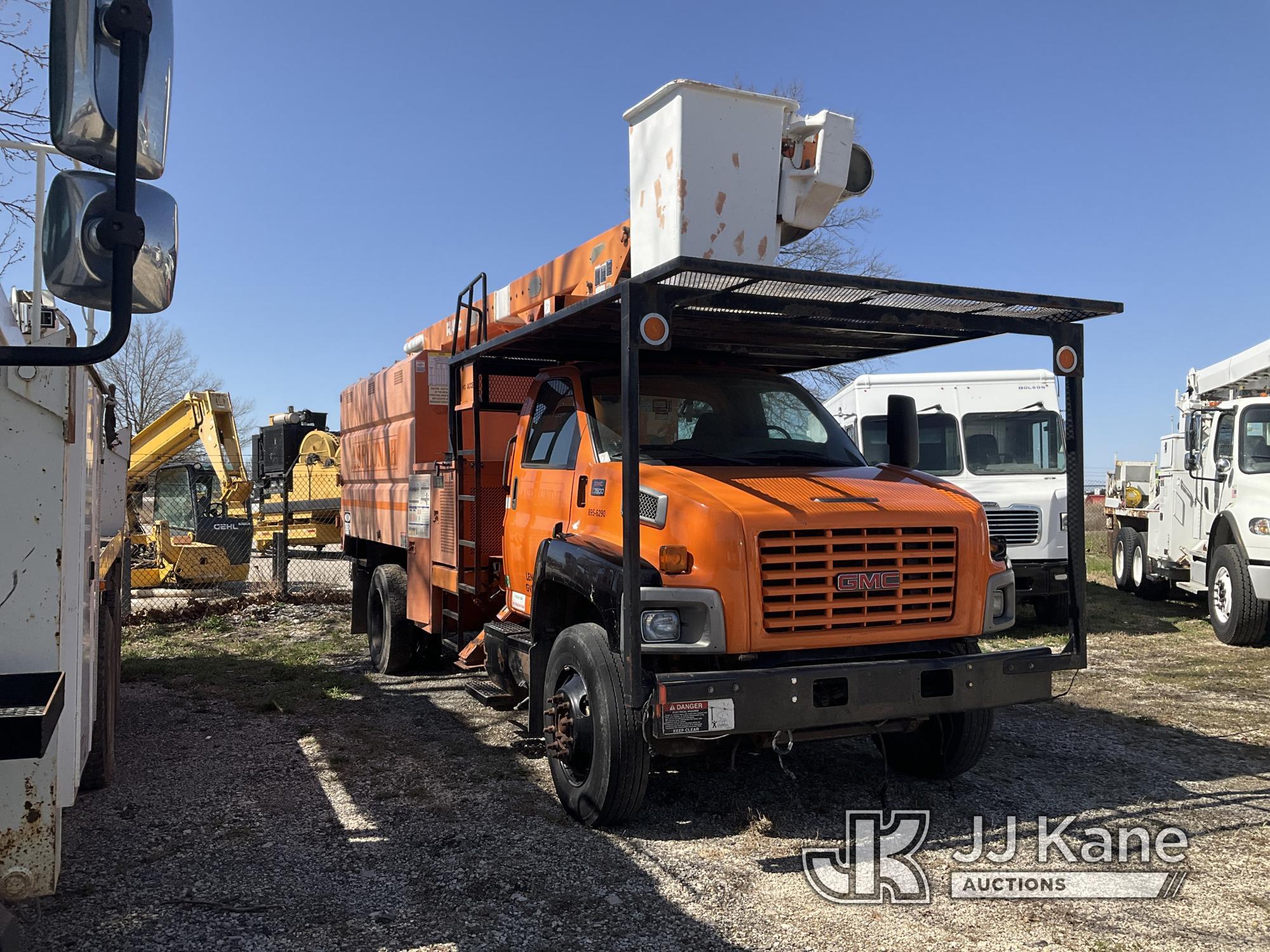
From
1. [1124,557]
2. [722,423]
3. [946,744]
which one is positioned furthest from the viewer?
[1124,557]

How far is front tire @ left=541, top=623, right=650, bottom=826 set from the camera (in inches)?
177

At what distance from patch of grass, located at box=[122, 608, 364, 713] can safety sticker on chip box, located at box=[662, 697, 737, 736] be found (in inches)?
165

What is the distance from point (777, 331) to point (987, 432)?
6828mm

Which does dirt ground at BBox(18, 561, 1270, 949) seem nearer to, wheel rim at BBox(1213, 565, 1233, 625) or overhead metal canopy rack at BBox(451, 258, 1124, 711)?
overhead metal canopy rack at BBox(451, 258, 1124, 711)

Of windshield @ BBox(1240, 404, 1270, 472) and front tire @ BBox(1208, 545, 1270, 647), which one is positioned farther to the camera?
windshield @ BBox(1240, 404, 1270, 472)

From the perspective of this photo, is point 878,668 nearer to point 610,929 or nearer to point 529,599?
point 610,929

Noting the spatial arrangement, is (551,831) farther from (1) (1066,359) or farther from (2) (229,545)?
(2) (229,545)

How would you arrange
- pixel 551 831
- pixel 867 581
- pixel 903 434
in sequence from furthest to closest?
pixel 903 434 → pixel 551 831 → pixel 867 581

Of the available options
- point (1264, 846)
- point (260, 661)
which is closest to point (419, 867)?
point (1264, 846)

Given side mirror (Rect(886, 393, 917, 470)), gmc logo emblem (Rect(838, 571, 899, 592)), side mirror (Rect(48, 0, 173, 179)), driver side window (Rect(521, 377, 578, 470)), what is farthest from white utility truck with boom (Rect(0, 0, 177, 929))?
side mirror (Rect(886, 393, 917, 470))

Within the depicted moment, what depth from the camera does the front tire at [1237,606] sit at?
10133 millimetres

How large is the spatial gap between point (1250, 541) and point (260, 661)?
9.89 meters

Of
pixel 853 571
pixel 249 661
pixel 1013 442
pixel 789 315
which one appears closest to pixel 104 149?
pixel 853 571

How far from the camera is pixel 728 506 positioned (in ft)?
14.7
